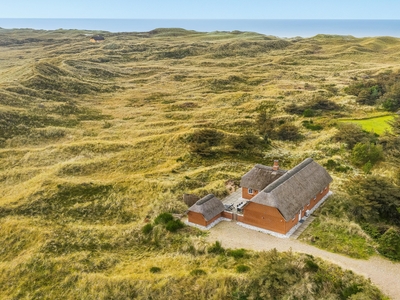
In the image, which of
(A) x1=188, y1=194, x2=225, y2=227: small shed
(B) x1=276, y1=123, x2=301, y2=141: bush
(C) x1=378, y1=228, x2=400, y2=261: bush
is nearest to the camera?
(C) x1=378, y1=228, x2=400, y2=261: bush

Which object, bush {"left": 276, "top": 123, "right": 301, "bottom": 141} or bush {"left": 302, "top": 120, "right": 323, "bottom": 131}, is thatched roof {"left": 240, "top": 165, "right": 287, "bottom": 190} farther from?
bush {"left": 302, "top": 120, "right": 323, "bottom": 131}

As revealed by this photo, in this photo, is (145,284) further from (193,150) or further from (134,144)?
(134,144)

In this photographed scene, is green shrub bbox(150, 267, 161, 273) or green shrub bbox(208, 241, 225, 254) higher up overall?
green shrub bbox(208, 241, 225, 254)

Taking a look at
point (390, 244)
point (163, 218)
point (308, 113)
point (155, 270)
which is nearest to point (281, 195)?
point (390, 244)

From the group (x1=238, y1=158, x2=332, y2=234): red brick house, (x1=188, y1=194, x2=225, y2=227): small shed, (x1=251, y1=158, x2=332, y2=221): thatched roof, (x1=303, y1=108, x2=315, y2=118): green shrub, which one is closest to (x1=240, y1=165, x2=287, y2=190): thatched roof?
(x1=238, y1=158, x2=332, y2=234): red brick house

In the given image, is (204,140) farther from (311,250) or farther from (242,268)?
(242,268)

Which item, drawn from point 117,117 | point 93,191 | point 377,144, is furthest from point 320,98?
point 93,191
